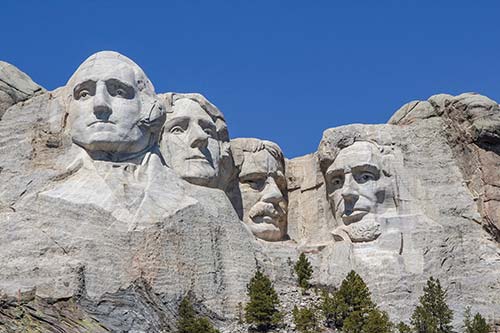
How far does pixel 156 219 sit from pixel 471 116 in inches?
286

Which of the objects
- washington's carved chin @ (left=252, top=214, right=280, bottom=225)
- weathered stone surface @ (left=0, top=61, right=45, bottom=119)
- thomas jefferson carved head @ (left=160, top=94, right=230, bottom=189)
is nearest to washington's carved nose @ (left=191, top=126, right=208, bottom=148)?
thomas jefferson carved head @ (left=160, top=94, right=230, bottom=189)

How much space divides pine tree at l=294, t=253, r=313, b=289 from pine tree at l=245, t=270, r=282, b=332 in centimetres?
171

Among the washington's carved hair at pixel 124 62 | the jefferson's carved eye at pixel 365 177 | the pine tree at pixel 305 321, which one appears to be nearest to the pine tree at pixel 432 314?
the pine tree at pixel 305 321

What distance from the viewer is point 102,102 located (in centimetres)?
3497

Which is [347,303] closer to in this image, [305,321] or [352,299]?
[352,299]

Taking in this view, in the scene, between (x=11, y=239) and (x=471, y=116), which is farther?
(x=471, y=116)

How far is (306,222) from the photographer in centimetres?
3828

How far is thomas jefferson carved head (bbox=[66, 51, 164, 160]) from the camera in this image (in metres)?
35.0

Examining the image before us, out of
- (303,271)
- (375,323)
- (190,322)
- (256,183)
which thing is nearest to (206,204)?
(303,271)

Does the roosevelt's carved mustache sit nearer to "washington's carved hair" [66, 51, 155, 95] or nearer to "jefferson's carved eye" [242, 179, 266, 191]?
"jefferson's carved eye" [242, 179, 266, 191]

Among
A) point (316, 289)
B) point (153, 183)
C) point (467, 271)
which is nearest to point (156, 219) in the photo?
point (153, 183)

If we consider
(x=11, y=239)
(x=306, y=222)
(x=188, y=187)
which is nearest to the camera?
(x=11, y=239)

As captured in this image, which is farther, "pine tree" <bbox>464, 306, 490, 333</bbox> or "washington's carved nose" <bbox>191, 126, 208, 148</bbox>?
"washington's carved nose" <bbox>191, 126, 208, 148</bbox>

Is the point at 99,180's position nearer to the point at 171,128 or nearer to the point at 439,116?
the point at 171,128
